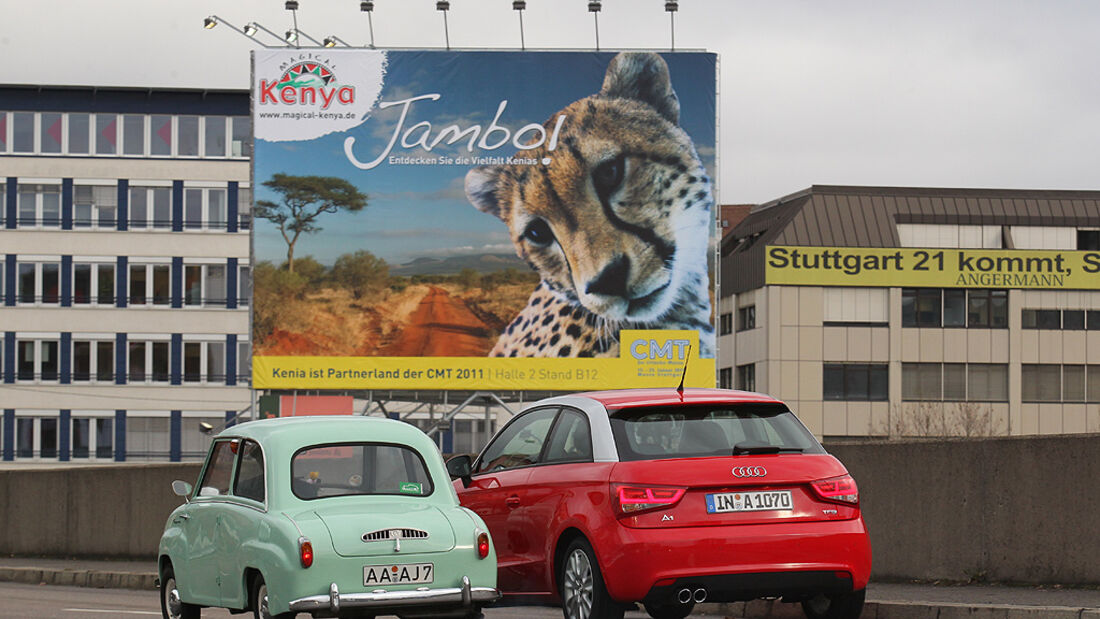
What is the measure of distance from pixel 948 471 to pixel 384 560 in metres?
6.05

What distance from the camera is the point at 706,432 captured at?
1047 centimetres

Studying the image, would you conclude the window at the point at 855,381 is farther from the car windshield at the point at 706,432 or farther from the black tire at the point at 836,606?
the car windshield at the point at 706,432

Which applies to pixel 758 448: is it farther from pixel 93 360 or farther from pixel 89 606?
pixel 93 360

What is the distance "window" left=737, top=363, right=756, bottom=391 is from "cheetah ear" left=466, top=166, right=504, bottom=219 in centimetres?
4129

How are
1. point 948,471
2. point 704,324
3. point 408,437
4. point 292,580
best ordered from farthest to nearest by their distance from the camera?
point 704,324, point 948,471, point 408,437, point 292,580

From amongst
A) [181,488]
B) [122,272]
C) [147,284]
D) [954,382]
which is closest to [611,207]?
[181,488]

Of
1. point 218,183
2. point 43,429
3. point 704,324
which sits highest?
point 218,183

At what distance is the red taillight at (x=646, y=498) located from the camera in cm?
1001

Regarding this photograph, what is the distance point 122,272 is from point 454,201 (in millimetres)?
38821

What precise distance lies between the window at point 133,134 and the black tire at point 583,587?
72243 mm

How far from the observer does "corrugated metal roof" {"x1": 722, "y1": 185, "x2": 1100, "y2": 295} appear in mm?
85312

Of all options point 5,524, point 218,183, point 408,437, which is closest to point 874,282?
point 218,183

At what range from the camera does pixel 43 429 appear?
79.5m

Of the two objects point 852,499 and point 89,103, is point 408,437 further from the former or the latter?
point 89,103
